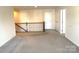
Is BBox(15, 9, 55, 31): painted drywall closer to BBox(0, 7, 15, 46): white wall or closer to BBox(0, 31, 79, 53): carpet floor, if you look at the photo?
BBox(0, 7, 15, 46): white wall

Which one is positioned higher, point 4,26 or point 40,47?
point 4,26

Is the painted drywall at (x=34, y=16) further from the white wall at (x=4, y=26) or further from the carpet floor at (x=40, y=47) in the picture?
the carpet floor at (x=40, y=47)

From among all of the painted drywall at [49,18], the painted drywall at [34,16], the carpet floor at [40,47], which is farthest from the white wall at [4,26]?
the painted drywall at [49,18]

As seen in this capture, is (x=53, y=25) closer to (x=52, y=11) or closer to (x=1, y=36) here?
(x=52, y=11)

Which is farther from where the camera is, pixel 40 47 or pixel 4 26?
pixel 4 26

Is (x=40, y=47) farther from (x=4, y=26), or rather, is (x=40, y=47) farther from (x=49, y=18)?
(x=49, y=18)

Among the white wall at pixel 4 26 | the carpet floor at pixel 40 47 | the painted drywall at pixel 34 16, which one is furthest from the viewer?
the painted drywall at pixel 34 16

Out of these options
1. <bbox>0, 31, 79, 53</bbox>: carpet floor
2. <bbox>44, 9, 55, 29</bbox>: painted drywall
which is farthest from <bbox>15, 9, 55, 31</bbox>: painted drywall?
<bbox>0, 31, 79, 53</bbox>: carpet floor

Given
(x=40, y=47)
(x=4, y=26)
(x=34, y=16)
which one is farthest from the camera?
(x=34, y=16)

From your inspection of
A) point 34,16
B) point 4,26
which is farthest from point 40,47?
point 34,16

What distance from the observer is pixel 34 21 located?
11.9 m
